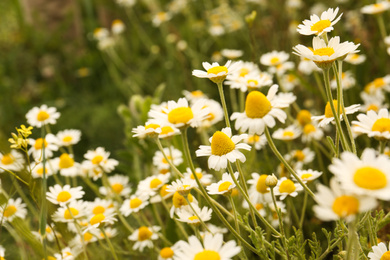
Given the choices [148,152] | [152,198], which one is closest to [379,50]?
[148,152]

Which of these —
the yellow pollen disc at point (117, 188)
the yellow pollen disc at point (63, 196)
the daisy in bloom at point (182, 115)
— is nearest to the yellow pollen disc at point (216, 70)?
the daisy in bloom at point (182, 115)

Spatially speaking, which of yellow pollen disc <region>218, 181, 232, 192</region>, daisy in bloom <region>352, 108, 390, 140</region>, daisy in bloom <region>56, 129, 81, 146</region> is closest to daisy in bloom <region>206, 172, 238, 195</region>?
yellow pollen disc <region>218, 181, 232, 192</region>

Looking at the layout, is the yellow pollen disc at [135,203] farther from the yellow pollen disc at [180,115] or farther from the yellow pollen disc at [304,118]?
the yellow pollen disc at [304,118]

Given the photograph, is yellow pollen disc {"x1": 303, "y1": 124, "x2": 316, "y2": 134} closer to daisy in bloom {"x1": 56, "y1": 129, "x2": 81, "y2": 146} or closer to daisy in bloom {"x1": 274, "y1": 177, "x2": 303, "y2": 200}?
daisy in bloom {"x1": 274, "y1": 177, "x2": 303, "y2": 200}

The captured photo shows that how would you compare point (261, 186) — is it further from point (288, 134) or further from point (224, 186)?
point (288, 134)

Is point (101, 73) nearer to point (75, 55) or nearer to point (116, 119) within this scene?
point (75, 55)

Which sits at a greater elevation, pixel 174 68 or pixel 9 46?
pixel 9 46

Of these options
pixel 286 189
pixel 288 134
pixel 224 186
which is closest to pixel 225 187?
pixel 224 186

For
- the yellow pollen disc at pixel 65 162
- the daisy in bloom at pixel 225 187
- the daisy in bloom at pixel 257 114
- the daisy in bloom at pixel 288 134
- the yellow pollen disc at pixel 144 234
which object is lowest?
the yellow pollen disc at pixel 144 234
